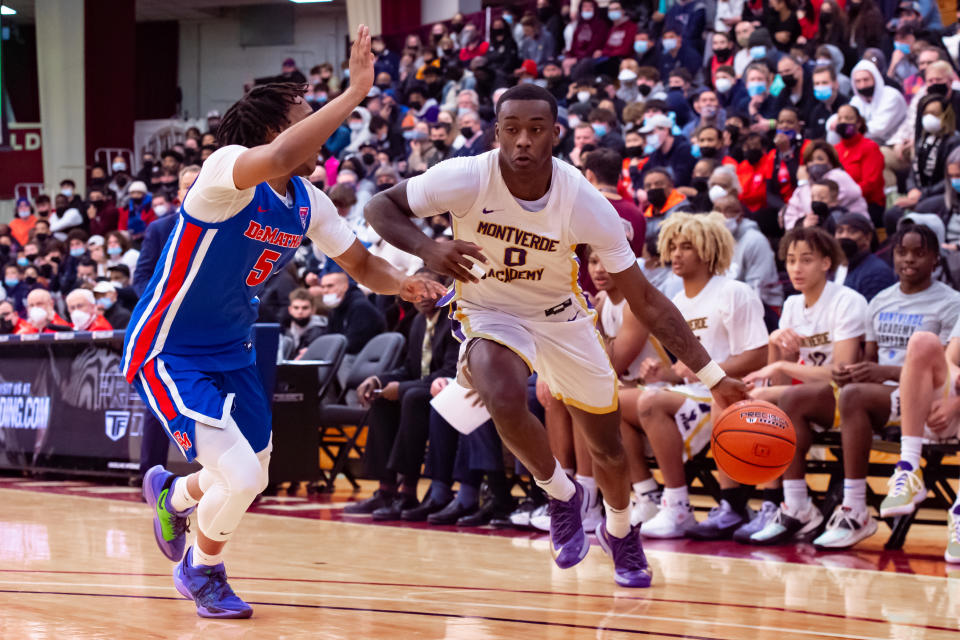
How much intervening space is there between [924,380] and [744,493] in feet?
4.23

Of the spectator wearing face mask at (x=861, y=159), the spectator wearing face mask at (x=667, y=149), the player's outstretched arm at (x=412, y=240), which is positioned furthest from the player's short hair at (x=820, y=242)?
the spectator wearing face mask at (x=667, y=149)

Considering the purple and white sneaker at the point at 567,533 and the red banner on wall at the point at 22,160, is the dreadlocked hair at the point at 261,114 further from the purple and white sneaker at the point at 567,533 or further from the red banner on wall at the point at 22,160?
the red banner on wall at the point at 22,160

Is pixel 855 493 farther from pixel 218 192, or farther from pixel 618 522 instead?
pixel 218 192

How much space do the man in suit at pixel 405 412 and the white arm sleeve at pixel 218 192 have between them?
344cm

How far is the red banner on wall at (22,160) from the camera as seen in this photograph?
24953 mm

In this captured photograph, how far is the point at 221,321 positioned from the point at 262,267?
0.25m

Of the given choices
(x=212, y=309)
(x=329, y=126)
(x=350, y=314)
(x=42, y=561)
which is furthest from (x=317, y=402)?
(x=329, y=126)

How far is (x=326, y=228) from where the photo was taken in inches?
181

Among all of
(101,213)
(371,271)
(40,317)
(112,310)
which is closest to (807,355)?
(371,271)

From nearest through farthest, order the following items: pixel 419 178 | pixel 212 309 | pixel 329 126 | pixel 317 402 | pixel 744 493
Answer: pixel 329 126, pixel 212 309, pixel 419 178, pixel 744 493, pixel 317 402

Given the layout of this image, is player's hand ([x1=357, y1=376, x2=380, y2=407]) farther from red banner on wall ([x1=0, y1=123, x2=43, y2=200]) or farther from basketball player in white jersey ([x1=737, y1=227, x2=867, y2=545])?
red banner on wall ([x1=0, y1=123, x2=43, y2=200])

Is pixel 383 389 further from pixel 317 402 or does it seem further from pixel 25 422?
pixel 25 422

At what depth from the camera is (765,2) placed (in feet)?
44.0

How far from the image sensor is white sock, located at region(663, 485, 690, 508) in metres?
6.75
